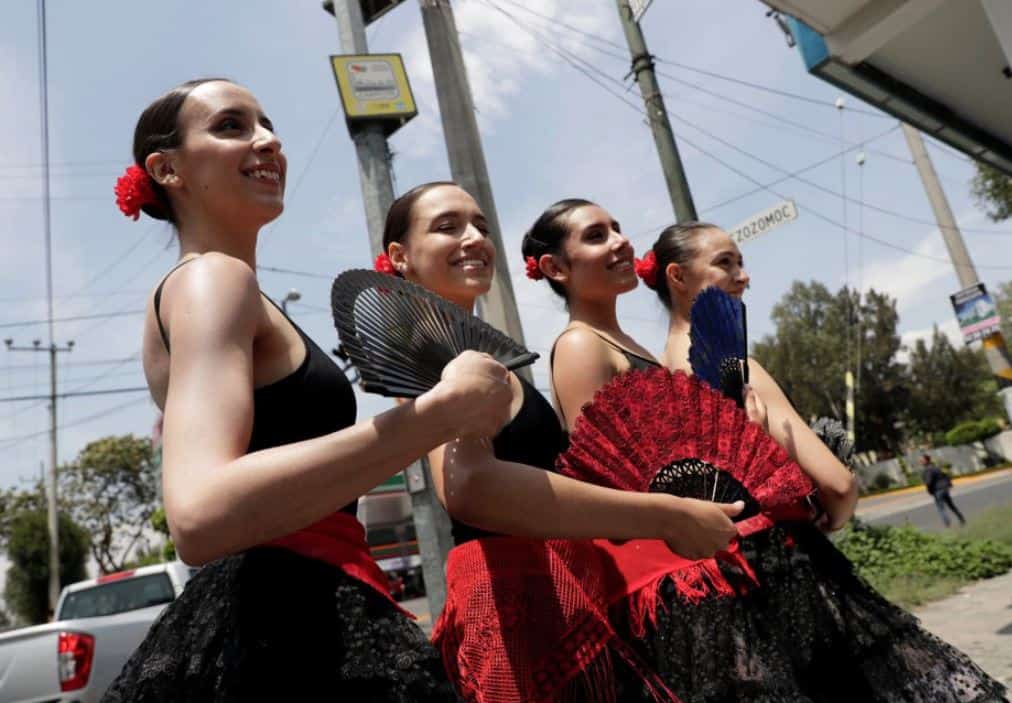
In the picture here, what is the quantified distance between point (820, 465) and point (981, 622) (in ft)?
16.3

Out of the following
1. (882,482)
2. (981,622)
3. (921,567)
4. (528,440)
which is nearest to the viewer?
(528,440)

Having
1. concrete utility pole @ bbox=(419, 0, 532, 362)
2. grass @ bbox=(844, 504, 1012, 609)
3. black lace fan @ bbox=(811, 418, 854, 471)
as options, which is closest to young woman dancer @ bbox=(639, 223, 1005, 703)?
black lace fan @ bbox=(811, 418, 854, 471)

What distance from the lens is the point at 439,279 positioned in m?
2.00

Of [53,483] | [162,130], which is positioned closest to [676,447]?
[162,130]

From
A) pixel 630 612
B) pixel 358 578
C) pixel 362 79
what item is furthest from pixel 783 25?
pixel 358 578

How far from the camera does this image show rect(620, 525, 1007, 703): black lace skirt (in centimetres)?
159

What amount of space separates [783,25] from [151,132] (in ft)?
18.8

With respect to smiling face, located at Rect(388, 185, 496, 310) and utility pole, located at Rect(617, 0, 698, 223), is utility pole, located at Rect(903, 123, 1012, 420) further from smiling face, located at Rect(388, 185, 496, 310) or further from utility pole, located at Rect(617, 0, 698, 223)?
smiling face, located at Rect(388, 185, 496, 310)

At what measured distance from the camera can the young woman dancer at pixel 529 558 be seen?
1.45 m

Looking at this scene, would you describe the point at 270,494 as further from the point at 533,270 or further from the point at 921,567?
the point at 921,567

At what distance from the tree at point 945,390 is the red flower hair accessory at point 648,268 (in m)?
47.8

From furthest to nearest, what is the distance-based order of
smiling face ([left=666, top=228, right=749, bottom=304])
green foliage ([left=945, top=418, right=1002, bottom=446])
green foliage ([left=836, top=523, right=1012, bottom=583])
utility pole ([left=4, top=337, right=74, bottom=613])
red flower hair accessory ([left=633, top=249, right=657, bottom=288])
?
green foliage ([left=945, top=418, right=1002, bottom=446])
utility pole ([left=4, top=337, right=74, bottom=613])
green foliage ([left=836, top=523, right=1012, bottom=583])
red flower hair accessory ([left=633, top=249, right=657, bottom=288])
smiling face ([left=666, top=228, right=749, bottom=304])

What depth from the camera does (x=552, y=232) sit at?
243cm

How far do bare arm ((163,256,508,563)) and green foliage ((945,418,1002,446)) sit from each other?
4265cm
